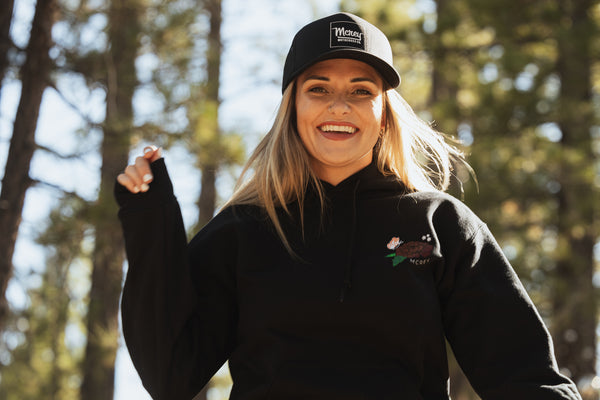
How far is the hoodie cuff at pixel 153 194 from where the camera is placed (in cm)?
220

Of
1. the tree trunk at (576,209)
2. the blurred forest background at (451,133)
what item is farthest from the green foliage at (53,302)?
the tree trunk at (576,209)

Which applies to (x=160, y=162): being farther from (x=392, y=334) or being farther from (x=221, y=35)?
(x=221, y=35)

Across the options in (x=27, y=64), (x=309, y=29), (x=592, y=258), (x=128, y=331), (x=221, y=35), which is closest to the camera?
(x=128, y=331)

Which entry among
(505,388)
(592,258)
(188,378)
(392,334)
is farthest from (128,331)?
(592,258)

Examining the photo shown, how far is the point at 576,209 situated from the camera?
9312mm

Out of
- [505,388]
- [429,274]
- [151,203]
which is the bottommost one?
[505,388]

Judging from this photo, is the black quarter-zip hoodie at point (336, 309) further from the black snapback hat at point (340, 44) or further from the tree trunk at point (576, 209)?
the tree trunk at point (576, 209)

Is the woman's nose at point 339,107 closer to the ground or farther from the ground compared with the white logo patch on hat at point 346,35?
closer to the ground

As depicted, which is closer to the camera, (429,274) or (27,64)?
(429,274)

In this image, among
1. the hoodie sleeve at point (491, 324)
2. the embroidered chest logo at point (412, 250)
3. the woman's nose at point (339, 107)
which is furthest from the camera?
the woman's nose at point (339, 107)

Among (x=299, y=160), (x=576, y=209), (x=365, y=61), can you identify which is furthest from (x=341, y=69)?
(x=576, y=209)

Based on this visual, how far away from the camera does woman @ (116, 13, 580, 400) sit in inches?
86.0

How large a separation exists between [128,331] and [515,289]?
3.99 feet

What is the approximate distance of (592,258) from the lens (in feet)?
31.7
